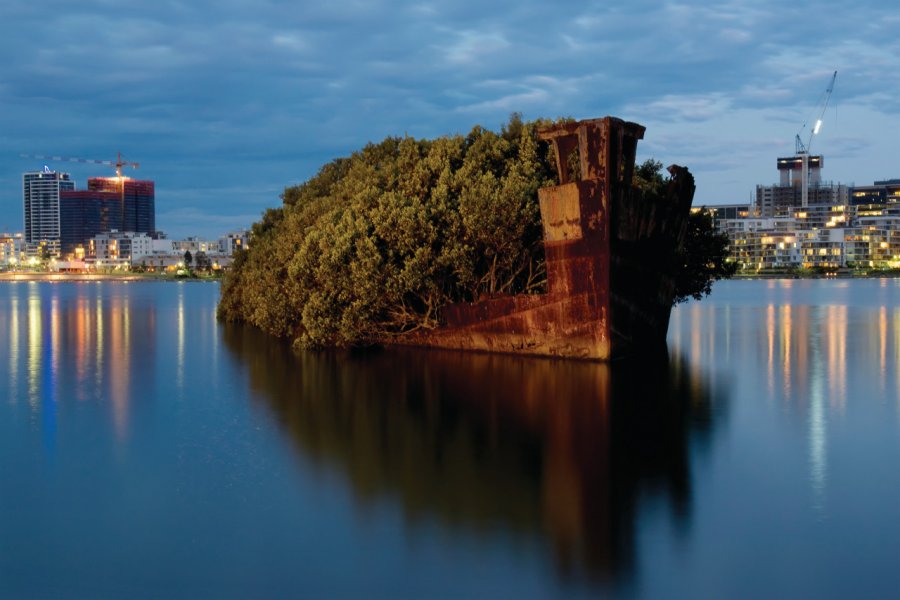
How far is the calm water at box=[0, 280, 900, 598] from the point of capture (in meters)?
10.9

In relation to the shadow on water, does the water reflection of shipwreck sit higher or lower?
higher

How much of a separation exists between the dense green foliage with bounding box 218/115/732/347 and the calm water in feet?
11.9

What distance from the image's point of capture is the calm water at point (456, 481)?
1092 centimetres

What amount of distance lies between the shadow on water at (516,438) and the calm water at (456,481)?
3.2 inches

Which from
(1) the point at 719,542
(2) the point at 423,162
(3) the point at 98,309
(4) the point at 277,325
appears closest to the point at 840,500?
(1) the point at 719,542

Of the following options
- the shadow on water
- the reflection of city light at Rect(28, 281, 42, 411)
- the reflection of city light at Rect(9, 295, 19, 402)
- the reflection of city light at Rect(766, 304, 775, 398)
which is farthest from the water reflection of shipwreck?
the reflection of city light at Rect(9, 295, 19, 402)

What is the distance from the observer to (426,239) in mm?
33250

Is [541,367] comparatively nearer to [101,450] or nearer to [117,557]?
[101,450]

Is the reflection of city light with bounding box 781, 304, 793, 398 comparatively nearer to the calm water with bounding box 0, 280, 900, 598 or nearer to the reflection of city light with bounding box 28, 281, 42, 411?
the calm water with bounding box 0, 280, 900, 598

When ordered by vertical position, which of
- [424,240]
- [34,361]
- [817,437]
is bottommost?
[817,437]

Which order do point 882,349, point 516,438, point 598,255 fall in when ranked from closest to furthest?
1. point 516,438
2. point 598,255
3. point 882,349

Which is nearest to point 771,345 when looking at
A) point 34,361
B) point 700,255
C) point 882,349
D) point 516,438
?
point 882,349

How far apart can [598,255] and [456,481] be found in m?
14.3

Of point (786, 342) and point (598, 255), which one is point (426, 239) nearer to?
point (598, 255)
